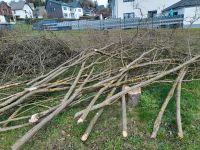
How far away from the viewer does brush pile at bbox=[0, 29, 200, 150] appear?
335 cm

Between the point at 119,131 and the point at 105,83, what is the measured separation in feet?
3.27

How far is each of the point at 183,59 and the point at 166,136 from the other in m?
2.45

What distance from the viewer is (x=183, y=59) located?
5.13 m

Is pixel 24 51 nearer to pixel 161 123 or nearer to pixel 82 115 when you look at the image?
pixel 82 115

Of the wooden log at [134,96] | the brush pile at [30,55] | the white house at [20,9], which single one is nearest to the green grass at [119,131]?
the wooden log at [134,96]

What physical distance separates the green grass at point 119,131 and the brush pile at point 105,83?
0.15m

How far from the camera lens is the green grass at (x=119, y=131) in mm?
3178

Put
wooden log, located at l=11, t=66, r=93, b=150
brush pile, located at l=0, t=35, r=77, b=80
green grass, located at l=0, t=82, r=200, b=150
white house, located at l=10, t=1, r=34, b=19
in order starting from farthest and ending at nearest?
1. white house, located at l=10, t=1, r=34, b=19
2. brush pile, located at l=0, t=35, r=77, b=80
3. green grass, located at l=0, t=82, r=200, b=150
4. wooden log, located at l=11, t=66, r=93, b=150

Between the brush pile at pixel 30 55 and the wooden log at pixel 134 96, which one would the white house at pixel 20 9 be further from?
the wooden log at pixel 134 96

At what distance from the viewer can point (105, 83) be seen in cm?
407

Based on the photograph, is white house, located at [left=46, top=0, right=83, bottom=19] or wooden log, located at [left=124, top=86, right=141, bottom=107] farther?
white house, located at [left=46, top=0, right=83, bottom=19]

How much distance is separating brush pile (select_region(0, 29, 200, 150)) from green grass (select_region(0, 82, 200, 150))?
15 cm

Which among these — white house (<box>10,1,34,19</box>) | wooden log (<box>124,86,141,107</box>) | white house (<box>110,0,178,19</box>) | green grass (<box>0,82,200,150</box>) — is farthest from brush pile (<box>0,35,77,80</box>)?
white house (<box>10,1,34,19</box>)

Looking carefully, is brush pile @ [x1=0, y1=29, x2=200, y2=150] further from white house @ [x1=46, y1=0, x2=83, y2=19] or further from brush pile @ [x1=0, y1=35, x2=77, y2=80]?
white house @ [x1=46, y1=0, x2=83, y2=19]
